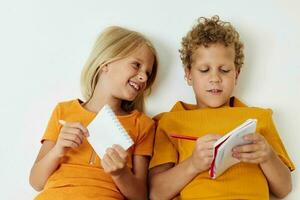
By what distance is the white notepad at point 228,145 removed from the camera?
3.07ft

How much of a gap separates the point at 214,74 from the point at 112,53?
0.95 feet

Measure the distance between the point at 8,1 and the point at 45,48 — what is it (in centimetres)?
20

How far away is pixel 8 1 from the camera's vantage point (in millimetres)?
1398

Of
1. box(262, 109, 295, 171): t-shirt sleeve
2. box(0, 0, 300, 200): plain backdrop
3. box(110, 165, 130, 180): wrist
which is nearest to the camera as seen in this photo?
box(110, 165, 130, 180): wrist

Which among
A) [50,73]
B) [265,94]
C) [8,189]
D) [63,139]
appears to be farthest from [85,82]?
[265,94]

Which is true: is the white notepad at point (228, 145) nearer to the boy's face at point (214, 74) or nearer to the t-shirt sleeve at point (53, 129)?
the boy's face at point (214, 74)

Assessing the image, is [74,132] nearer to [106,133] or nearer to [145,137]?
[106,133]

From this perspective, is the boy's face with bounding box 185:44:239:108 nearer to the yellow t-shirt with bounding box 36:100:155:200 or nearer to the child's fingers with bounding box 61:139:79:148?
the yellow t-shirt with bounding box 36:100:155:200

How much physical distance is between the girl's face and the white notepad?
A: 0.33 metres

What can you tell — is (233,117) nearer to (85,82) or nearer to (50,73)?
(85,82)

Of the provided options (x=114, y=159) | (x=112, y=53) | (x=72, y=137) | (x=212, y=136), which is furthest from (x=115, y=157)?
(x=112, y=53)

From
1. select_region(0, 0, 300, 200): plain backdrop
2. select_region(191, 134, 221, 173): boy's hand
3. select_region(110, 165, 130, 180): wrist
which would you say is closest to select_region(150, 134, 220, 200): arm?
select_region(191, 134, 221, 173): boy's hand

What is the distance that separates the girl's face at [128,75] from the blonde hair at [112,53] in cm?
2

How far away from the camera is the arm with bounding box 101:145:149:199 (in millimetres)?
1007
